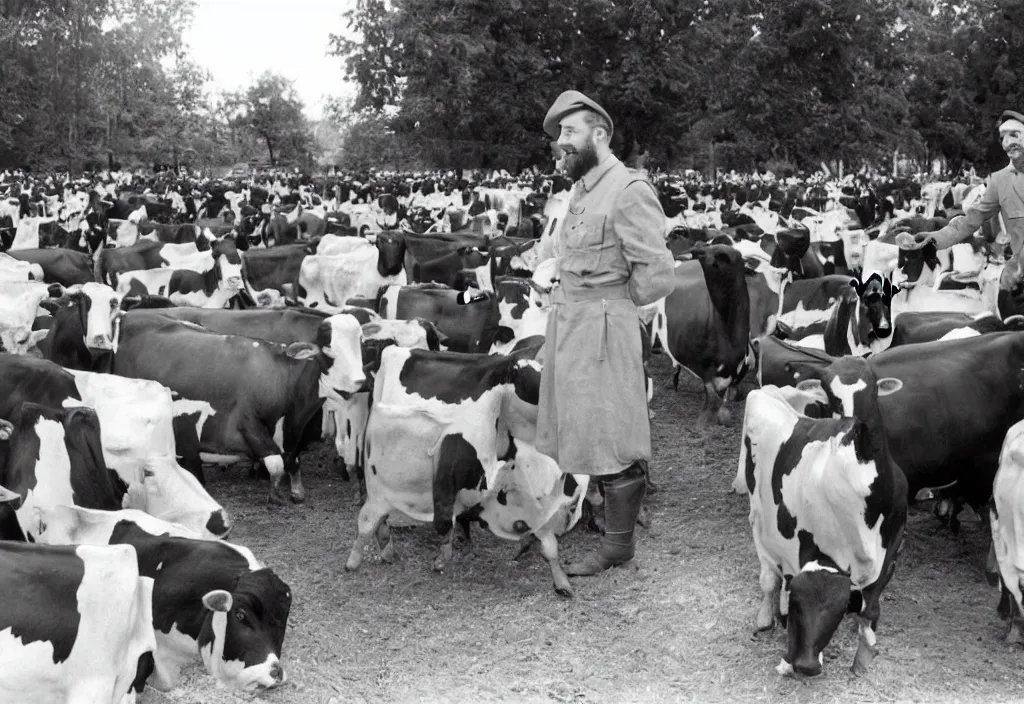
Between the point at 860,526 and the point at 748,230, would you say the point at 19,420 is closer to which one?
the point at 860,526

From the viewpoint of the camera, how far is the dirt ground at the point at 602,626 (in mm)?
4781

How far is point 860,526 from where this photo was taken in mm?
4766

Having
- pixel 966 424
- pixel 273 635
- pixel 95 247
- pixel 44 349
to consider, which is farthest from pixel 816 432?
pixel 95 247

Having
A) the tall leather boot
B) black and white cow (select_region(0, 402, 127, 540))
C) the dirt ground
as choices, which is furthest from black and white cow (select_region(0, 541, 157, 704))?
the tall leather boot

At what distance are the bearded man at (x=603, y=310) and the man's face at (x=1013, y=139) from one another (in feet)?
8.83

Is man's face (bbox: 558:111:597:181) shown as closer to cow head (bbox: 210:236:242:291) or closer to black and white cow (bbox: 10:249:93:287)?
cow head (bbox: 210:236:242:291)

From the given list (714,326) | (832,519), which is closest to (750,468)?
(832,519)

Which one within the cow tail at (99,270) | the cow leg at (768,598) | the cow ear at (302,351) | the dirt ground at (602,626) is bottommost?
the dirt ground at (602,626)

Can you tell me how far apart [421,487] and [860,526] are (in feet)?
7.18

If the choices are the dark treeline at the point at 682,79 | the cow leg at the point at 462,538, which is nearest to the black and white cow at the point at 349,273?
the cow leg at the point at 462,538

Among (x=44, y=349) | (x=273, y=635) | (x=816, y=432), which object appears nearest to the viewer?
(x=273, y=635)

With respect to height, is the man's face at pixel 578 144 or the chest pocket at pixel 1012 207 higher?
the man's face at pixel 578 144

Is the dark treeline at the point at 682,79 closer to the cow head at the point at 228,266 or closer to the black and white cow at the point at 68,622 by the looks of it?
the cow head at the point at 228,266

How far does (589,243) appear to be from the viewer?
491 cm
